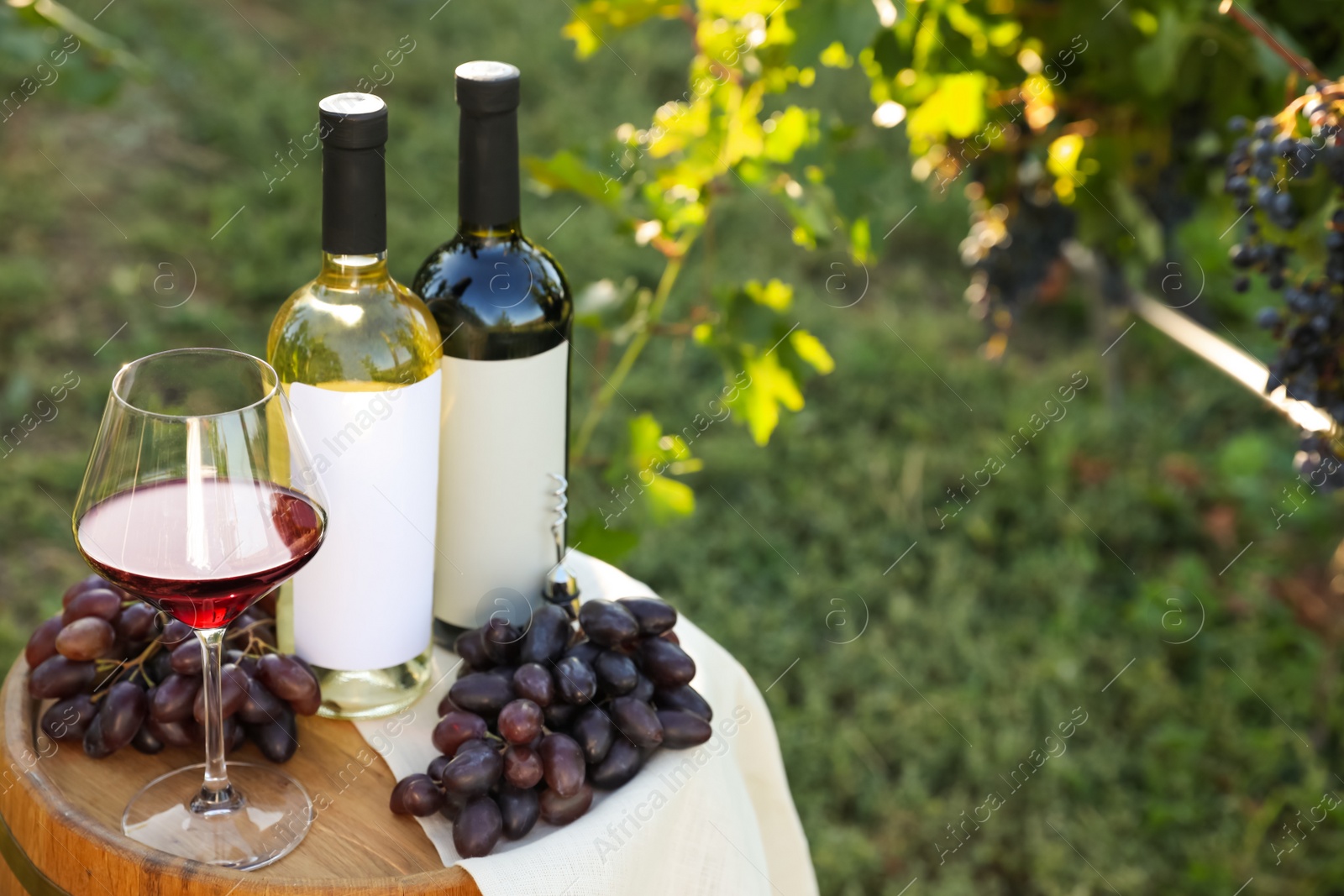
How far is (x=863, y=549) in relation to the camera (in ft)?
9.78

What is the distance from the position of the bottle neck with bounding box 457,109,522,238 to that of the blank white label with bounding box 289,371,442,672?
151 millimetres

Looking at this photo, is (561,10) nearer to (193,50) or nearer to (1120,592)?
(193,50)

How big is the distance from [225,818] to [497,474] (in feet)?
1.23

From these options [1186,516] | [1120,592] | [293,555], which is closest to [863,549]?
[1120,592]

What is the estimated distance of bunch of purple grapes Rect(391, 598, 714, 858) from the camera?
1.05 meters

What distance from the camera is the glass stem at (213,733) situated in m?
1.01

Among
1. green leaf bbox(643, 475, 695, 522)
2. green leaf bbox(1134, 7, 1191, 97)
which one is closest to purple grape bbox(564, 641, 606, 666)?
green leaf bbox(643, 475, 695, 522)

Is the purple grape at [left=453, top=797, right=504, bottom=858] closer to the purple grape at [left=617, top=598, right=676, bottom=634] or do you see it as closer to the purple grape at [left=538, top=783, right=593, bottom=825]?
the purple grape at [left=538, top=783, right=593, bottom=825]

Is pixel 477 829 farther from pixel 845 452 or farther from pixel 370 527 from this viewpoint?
pixel 845 452

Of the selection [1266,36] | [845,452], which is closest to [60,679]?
[1266,36]

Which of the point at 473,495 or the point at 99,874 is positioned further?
the point at 473,495

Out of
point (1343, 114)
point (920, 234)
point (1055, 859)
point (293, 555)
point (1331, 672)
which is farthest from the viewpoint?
point (920, 234)

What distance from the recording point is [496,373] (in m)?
1.15

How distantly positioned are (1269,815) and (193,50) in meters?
3.98
